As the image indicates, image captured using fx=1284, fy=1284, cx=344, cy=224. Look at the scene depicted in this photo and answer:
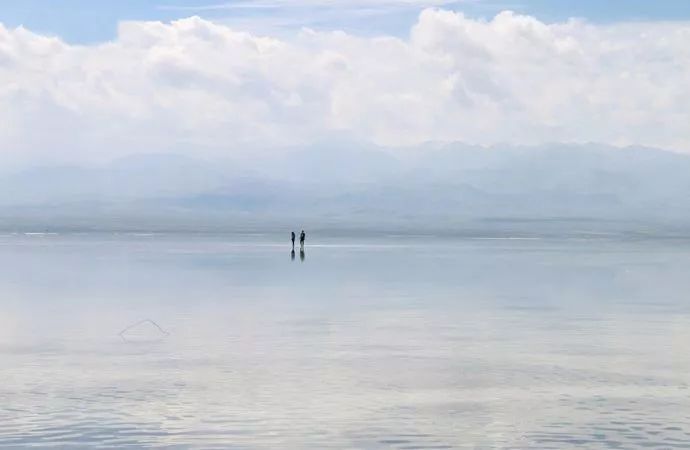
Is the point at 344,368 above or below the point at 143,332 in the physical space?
below

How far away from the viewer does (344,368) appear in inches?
837

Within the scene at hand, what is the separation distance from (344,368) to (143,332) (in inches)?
285

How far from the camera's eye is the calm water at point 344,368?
15.5 metres

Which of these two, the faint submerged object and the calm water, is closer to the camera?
the calm water

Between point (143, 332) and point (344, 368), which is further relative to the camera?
point (143, 332)

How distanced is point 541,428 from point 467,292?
25.1 meters

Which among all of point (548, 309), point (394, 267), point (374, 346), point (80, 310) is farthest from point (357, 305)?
point (394, 267)

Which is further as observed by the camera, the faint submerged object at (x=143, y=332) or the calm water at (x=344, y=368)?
the faint submerged object at (x=143, y=332)

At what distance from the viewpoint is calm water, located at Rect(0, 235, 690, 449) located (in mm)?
15539

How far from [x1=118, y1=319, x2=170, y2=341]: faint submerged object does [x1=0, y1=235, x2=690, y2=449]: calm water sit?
0.09 meters

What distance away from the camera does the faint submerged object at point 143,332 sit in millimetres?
26173

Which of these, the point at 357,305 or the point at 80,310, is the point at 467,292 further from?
the point at 80,310

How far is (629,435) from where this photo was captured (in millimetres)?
15391

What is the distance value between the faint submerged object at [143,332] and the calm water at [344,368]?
3.5 inches
